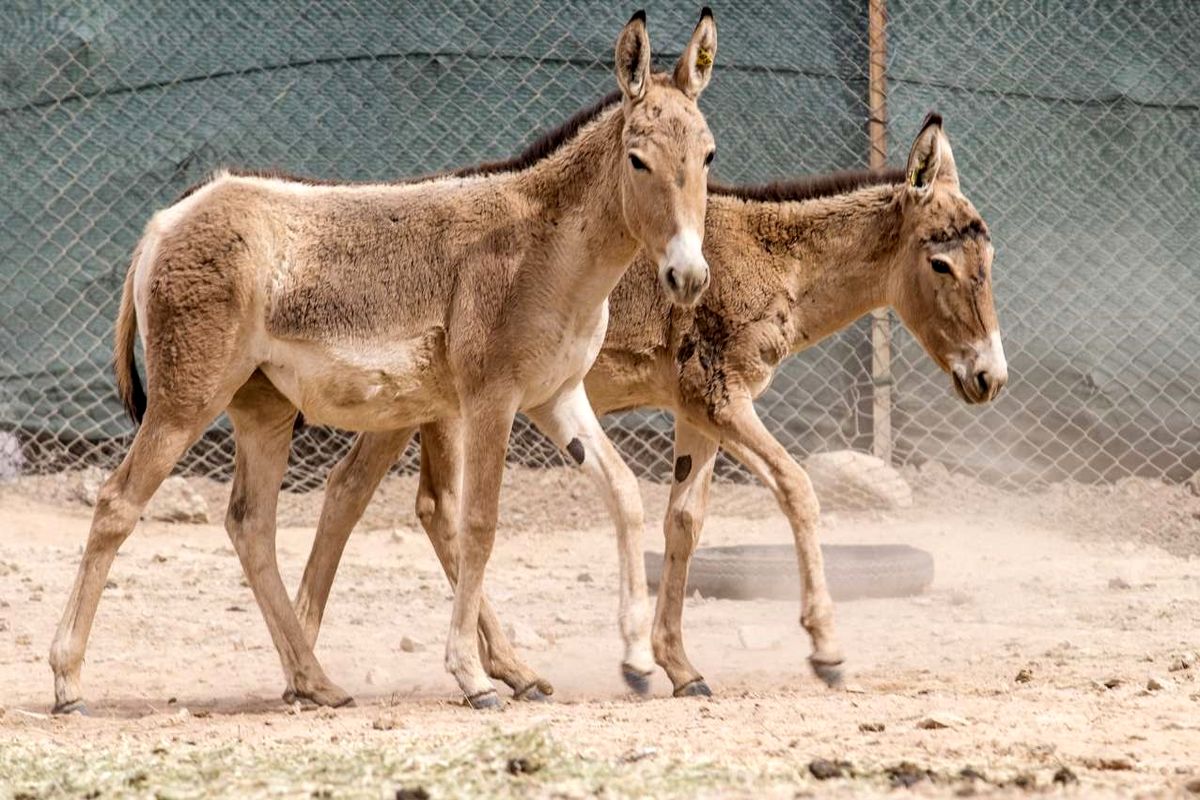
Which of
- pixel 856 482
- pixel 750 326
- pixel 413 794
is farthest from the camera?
pixel 856 482

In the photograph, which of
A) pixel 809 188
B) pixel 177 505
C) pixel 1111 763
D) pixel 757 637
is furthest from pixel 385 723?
pixel 177 505

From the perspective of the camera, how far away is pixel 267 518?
6152 mm

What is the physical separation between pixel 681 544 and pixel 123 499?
2.11 meters

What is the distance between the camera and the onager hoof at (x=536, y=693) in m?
5.92

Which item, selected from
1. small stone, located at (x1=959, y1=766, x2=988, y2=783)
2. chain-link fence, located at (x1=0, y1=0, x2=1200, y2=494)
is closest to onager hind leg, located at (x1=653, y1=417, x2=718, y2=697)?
small stone, located at (x1=959, y1=766, x2=988, y2=783)

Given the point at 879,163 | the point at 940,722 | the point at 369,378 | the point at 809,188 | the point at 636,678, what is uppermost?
the point at 879,163

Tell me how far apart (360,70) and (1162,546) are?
17.7 feet

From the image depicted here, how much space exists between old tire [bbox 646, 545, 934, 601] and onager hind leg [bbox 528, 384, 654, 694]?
7.05ft

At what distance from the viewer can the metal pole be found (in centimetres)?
946

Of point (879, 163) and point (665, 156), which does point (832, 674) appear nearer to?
point (665, 156)

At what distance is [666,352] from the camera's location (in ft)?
21.3

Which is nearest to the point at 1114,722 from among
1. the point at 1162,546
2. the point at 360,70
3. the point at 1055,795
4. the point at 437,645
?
the point at 1055,795

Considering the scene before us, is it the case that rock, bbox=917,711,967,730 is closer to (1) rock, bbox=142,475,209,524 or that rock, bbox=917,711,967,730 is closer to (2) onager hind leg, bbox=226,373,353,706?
(2) onager hind leg, bbox=226,373,353,706

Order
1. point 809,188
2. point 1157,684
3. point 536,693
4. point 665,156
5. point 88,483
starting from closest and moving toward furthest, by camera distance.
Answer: point 1157,684 < point 665,156 < point 536,693 < point 809,188 < point 88,483
